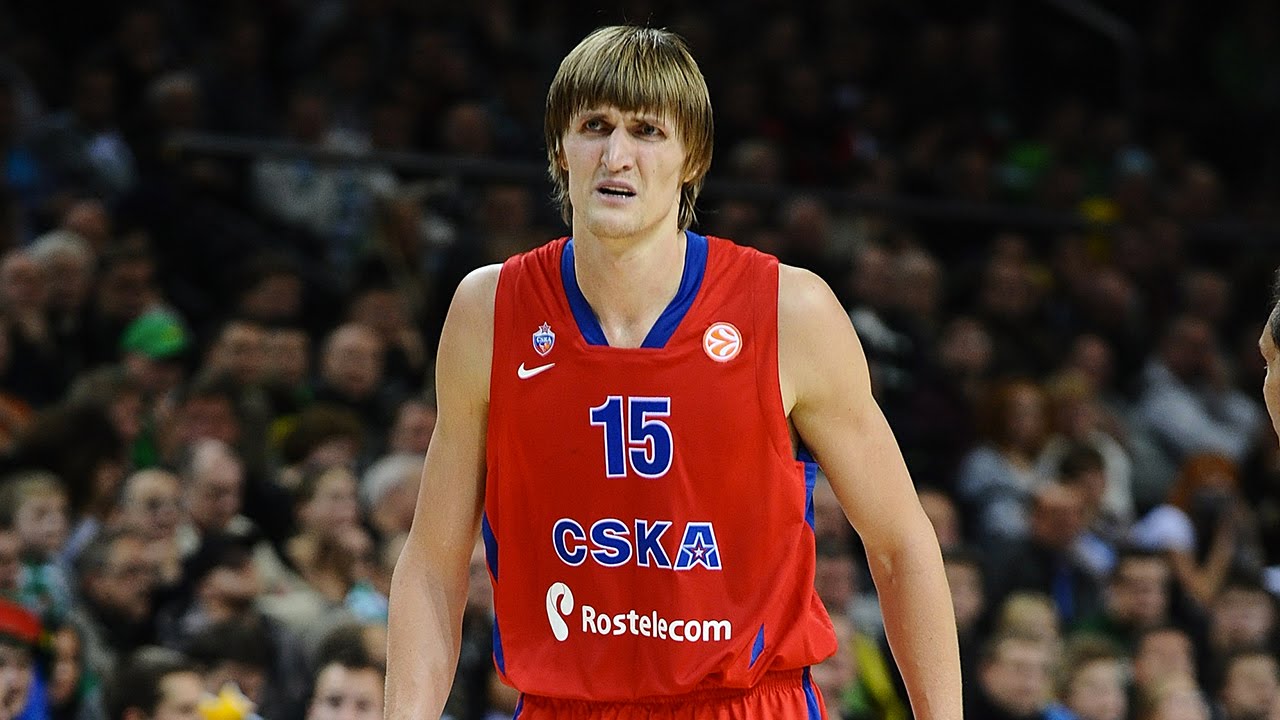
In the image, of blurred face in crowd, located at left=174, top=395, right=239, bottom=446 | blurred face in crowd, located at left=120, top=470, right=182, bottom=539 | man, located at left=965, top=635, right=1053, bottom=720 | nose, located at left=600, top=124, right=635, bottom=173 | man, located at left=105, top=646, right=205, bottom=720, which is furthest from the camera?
blurred face in crowd, located at left=174, top=395, right=239, bottom=446

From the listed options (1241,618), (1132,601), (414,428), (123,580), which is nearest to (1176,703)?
(1132,601)

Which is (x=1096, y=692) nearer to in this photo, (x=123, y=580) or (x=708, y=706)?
(x=123, y=580)

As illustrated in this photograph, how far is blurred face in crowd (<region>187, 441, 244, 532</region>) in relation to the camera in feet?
24.6

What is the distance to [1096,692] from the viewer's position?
309 inches

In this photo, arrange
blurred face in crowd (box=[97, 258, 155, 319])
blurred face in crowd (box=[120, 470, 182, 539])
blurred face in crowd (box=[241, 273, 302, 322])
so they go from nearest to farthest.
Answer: blurred face in crowd (box=[120, 470, 182, 539]), blurred face in crowd (box=[97, 258, 155, 319]), blurred face in crowd (box=[241, 273, 302, 322])

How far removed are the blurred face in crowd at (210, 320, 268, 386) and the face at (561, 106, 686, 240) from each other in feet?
16.3

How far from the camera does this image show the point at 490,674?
727cm

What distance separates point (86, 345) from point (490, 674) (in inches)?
105

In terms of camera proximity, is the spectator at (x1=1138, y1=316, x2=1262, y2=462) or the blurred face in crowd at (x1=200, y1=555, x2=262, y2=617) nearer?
the blurred face in crowd at (x1=200, y1=555, x2=262, y2=617)

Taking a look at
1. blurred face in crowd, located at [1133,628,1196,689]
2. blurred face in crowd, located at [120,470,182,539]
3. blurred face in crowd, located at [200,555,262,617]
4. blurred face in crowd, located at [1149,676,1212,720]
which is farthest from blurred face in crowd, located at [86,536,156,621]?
blurred face in crowd, located at [1133,628,1196,689]

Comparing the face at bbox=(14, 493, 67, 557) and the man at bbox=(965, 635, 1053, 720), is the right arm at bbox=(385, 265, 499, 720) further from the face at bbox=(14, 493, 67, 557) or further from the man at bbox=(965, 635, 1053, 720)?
the man at bbox=(965, 635, 1053, 720)

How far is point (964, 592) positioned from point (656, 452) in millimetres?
4805

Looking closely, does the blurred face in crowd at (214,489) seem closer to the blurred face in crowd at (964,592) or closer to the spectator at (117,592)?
the spectator at (117,592)

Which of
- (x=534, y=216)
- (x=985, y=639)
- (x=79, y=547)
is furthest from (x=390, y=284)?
(x=985, y=639)
